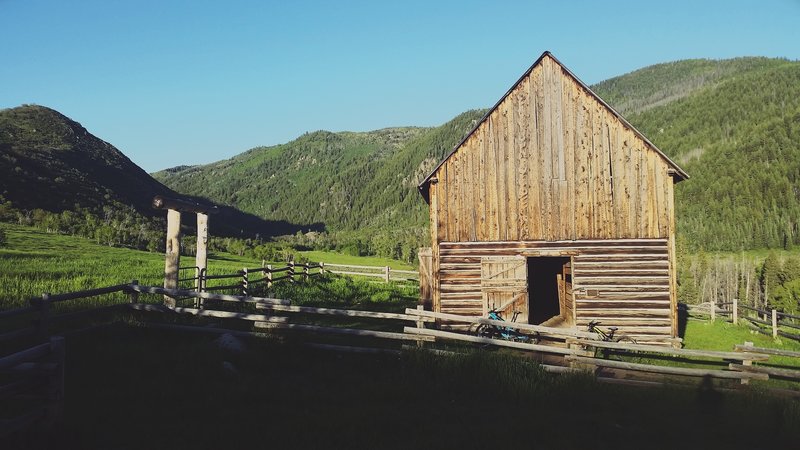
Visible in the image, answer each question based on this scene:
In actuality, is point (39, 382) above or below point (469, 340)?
above

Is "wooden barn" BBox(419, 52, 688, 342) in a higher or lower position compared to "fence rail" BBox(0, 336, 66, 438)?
higher

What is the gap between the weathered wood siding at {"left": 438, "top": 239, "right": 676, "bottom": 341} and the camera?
642 inches

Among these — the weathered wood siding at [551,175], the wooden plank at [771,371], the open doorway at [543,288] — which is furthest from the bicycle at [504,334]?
the open doorway at [543,288]

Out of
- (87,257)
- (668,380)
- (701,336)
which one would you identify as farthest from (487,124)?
(87,257)

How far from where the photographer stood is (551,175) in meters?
17.1

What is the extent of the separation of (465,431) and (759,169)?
9642 inches

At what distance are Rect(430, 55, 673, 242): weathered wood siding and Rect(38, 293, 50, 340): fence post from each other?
11.6m

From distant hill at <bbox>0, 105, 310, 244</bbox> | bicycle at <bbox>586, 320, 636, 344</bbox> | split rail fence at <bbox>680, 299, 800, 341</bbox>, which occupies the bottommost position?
split rail fence at <bbox>680, 299, 800, 341</bbox>

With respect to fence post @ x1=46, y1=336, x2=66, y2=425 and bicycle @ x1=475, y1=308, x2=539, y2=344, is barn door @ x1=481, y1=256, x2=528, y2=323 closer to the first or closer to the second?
bicycle @ x1=475, y1=308, x2=539, y2=344

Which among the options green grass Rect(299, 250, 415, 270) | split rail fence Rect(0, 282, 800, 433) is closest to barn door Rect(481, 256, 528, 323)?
split rail fence Rect(0, 282, 800, 433)

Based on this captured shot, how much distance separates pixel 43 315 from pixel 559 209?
1509 centimetres

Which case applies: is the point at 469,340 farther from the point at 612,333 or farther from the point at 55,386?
the point at 55,386

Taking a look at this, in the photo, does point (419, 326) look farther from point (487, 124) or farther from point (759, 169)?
point (759, 169)

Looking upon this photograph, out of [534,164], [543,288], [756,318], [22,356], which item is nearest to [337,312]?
[22,356]
